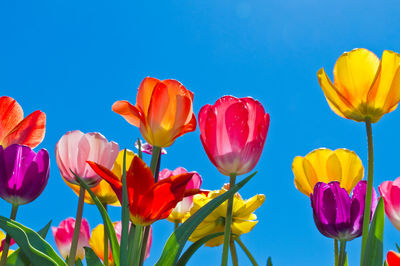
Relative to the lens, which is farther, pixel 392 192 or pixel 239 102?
pixel 392 192

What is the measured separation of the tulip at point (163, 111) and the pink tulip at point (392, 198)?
0.79 m

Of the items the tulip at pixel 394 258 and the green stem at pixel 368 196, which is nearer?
the tulip at pixel 394 258

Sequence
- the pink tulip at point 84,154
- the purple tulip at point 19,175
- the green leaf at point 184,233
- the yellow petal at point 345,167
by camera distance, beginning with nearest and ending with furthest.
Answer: the green leaf at point 184,233 < the purple tulip at point 19,175 < the pink tulip at point 84,154 < the yellow petal at point 345,167

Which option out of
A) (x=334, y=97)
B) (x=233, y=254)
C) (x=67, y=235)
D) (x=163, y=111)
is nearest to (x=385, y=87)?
(x=334, y=97)

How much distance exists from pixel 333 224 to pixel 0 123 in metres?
1.25

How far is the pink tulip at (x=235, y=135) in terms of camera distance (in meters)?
1.59

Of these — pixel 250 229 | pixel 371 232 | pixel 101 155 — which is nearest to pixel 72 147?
pixel 101 155

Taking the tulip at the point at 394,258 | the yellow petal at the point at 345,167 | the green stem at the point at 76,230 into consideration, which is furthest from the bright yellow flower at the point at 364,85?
the green stem at the point at 76,230

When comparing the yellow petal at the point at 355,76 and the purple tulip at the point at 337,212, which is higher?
the yellow petal at the point at 355,76

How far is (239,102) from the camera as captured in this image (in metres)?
1.61

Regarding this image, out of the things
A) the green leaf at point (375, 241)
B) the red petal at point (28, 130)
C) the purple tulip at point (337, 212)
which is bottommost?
the green leaf at point (375, 241)

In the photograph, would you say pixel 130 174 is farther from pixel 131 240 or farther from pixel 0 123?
pixel 0 123

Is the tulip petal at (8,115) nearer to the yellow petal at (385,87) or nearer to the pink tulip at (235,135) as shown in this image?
the pink tulip at (235,135)

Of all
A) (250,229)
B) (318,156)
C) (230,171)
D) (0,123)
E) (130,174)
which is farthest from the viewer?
(250,229)
